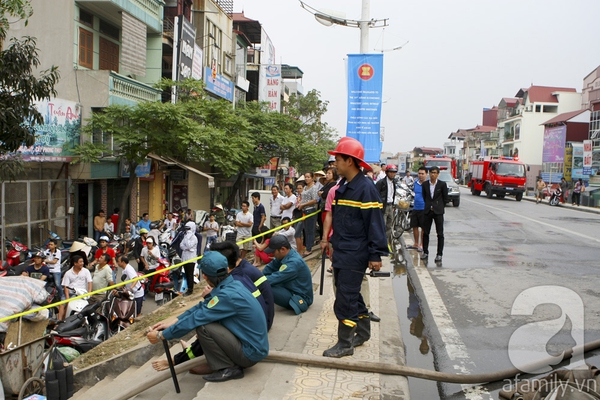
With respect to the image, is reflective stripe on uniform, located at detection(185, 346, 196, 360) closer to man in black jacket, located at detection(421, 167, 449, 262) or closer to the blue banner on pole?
man in black jacket, located at detection(421, 167, 449, 262)

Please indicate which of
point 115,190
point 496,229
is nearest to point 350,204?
point 496,229

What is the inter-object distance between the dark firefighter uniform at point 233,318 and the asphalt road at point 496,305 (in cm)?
146

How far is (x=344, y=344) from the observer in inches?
191

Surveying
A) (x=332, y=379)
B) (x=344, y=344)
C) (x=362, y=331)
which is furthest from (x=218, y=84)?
(x=332, y=379)

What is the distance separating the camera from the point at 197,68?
85.8 ft

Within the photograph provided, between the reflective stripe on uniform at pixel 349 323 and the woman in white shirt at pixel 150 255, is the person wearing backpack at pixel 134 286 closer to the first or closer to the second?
the woman in white shirt at pixel 150 255

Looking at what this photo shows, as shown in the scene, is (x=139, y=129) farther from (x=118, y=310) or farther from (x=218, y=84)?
(x=218, y=84)

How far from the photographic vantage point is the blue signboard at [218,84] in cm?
2919

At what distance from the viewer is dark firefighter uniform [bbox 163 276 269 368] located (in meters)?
Answer: 4.27

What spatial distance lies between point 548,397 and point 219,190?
3170 centimetres

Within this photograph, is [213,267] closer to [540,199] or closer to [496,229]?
[496,229]

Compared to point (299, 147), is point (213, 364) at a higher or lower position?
lower

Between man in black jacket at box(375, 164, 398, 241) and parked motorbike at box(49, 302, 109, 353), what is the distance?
20.4 feet

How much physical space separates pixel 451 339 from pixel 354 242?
2102mm
